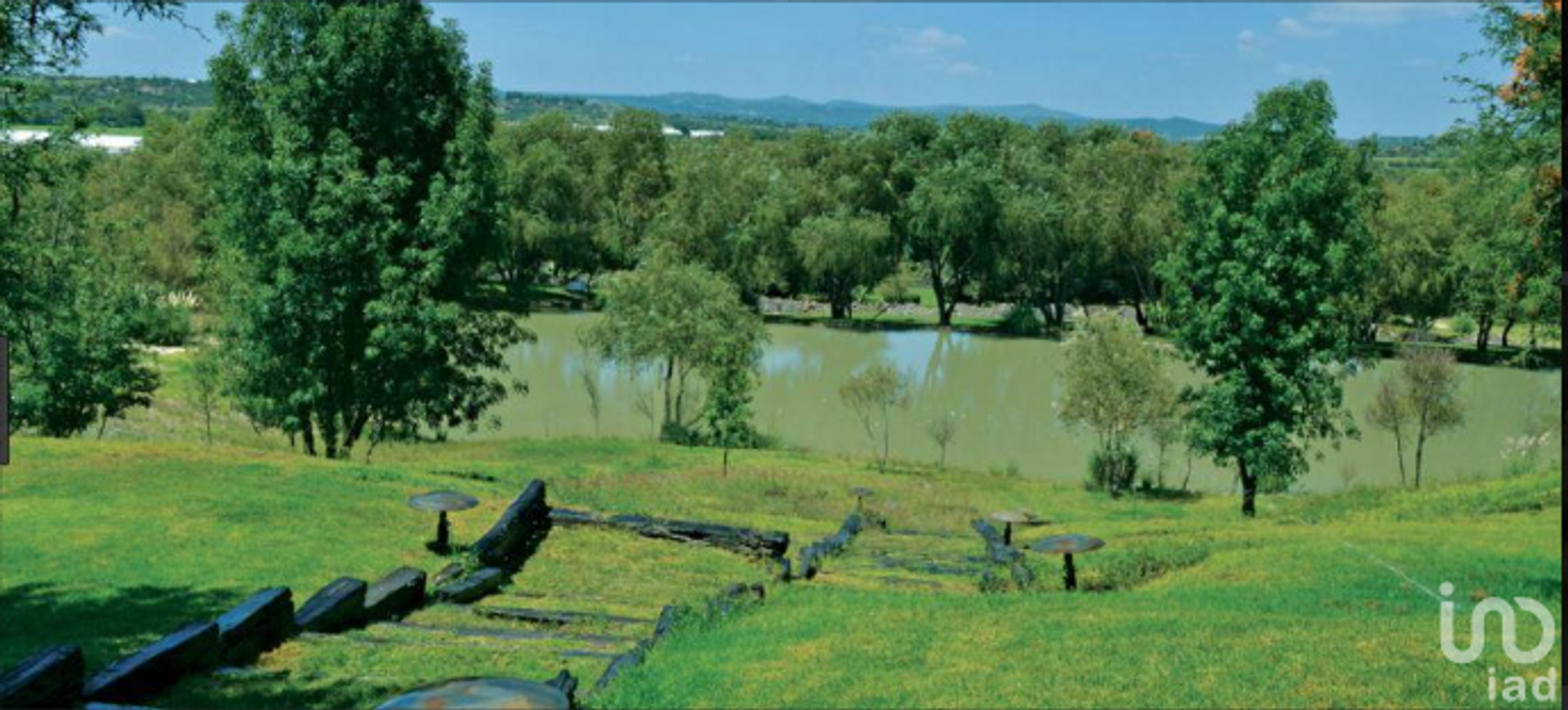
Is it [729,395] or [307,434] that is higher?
[729,395]

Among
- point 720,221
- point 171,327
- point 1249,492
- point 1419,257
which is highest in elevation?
point 720,221

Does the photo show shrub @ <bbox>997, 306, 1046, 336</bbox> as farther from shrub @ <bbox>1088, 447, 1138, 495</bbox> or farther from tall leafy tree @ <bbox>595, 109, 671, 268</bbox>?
shrub @ <bbox>1088, 447, 1138, 495</bbox>

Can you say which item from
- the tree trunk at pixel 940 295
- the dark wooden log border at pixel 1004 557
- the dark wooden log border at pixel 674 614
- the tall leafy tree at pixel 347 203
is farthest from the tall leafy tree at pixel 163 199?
the dark wooden log border at pixel 674 614

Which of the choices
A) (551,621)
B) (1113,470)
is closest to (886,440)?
(1113,470)

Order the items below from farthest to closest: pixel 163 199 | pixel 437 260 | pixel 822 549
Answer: pixel 163 199, pixel 437 260, pixel 822 549

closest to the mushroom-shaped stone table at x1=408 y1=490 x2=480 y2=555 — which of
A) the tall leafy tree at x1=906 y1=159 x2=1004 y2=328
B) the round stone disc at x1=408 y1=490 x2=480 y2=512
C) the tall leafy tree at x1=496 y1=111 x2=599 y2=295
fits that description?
the round stone disc at x1=408 y1=490 x2=480 y2=512

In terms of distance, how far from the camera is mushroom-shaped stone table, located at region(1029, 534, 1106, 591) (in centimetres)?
1803

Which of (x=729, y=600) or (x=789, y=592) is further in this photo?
(x=789, y=592)

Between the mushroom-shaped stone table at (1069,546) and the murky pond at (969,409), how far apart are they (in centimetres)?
2100

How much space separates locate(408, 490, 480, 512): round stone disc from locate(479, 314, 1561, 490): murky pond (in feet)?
89.1

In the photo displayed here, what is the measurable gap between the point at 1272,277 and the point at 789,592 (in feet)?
71.2

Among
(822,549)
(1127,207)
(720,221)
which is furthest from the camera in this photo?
(720,221)

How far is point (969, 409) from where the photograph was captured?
53.6m

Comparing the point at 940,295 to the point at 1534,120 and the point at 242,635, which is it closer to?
the point at 1534,120
